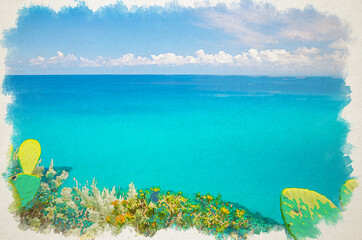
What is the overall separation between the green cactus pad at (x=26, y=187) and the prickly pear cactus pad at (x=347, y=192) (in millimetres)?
2669

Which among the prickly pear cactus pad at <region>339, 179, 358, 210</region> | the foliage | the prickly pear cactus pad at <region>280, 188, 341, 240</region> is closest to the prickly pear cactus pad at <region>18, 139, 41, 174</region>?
the foliage

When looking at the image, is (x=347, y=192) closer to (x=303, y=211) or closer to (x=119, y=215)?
(x=303, y=211)

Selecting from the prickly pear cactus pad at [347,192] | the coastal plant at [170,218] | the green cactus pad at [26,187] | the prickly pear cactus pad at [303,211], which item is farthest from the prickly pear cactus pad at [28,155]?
the prickly pear cactus pad at [347,192]

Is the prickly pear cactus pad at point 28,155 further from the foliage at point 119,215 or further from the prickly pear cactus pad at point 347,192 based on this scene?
the prickly pear cactus pad at point 347,192

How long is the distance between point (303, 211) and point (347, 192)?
1.88ft

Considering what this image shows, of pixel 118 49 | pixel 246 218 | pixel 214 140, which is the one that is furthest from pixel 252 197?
pixel 118 49

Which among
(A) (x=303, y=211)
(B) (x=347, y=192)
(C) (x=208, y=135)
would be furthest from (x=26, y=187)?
(B) (x=347, y=192)

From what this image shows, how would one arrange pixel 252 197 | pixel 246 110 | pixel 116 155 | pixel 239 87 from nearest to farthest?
pixel 252 197
pixel 116 155
pixel 246 110
pixel 239 87

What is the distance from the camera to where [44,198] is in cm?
246

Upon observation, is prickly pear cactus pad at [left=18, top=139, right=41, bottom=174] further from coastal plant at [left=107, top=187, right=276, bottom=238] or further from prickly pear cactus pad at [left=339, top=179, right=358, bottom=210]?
prickly pear cactus pad at [left=339, top=179, right=358, bottom=210]

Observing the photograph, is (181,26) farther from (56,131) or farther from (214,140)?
(56,131)

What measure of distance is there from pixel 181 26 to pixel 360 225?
105 inches

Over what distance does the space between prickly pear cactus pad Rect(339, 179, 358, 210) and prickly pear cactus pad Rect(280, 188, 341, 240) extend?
283 mm

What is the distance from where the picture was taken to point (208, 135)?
3400mm
